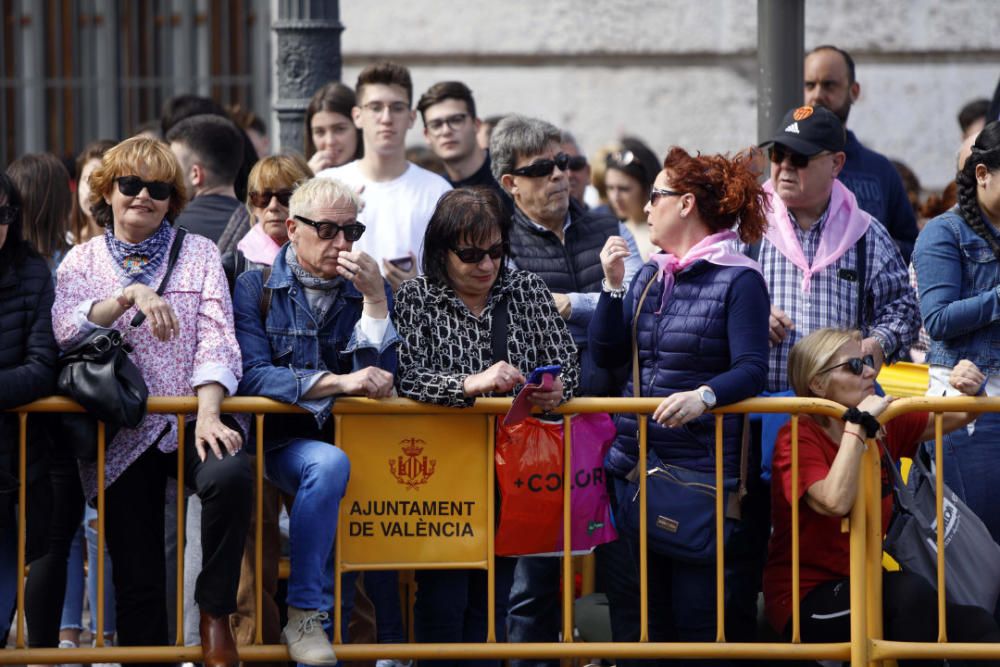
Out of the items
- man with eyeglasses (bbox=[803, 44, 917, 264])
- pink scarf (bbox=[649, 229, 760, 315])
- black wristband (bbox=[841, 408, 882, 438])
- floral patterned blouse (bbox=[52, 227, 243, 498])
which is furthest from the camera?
man with eyeglasses (bbox=[803, 44, 917, 264])

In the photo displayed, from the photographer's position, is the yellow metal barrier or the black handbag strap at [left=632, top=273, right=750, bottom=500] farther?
the black handbag strap at [left=632, top=273, right=750, bottom=500]

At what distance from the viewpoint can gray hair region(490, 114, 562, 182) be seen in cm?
715

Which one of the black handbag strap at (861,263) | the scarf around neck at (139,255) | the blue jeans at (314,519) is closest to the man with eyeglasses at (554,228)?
Result: the black handbag strap at (861,263)

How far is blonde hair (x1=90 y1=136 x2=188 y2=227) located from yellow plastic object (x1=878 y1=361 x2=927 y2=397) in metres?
3.08

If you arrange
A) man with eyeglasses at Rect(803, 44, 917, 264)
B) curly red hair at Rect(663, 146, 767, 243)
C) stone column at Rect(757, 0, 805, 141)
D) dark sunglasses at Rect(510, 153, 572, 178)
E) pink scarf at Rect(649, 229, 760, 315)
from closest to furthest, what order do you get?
pink scarf at Rect(649, 229, 760, 315) < curly red hair at Rect(663, 146, 767, 243) < dark sunglasses at Rect(510, 153, 572, 178) < stone column at Rect(757, 0, 805, 141) < man with eyeglasses at Rect(803, 44, 917, 264)

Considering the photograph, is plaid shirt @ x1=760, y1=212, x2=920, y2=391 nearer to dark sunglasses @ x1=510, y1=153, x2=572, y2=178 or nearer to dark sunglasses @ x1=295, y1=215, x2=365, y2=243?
dark sunglasses @ x1=510, y1=153, x2=572, y2=178

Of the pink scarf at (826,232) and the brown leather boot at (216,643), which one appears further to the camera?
the pink scarf at (826,232)

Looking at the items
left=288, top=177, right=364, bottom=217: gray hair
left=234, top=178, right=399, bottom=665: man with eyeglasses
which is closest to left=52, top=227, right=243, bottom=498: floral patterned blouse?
left=234, top=178, right=399, bottom=665: man with eyeglasses

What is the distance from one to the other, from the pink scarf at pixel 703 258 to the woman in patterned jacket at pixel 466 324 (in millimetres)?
390

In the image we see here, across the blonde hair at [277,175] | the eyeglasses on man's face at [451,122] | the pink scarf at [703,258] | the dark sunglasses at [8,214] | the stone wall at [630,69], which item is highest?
the stone wall at [630,69]

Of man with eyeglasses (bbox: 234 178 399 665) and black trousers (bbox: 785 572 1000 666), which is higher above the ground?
man with eyeglasses (bbox: 234 178 399 665)

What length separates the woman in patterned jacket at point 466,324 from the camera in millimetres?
6121

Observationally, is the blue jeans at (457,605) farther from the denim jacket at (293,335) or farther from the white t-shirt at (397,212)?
the white t-shirt at (397,212)

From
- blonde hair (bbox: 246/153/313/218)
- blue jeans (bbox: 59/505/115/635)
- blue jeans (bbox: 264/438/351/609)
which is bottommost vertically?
blue jeans (bbox: 59/505/115/635)
